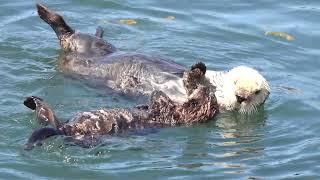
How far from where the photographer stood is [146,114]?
784 cm

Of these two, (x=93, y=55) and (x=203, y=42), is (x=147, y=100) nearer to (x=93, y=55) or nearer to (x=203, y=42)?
(x=93, y=55)

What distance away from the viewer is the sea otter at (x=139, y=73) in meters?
8.45

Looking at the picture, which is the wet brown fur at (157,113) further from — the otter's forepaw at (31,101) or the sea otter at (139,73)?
the sea otter at (139,73)

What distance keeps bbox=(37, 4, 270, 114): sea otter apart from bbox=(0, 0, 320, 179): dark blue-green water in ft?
0.69

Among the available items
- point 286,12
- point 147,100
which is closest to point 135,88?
point 147,100

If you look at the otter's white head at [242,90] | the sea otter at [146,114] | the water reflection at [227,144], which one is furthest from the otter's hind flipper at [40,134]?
the otter's white head at [242,90]

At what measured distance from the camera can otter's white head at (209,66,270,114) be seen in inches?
326

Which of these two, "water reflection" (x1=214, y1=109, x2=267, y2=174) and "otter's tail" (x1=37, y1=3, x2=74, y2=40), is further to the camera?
"otter's tail" (x1=37, y1=3, x2=74, y2=40)

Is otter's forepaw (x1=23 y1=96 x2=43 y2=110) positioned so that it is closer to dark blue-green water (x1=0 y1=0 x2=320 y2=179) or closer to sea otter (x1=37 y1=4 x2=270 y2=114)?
dark blue-green water (x1=0 y1=0 x2=320 y2=179)

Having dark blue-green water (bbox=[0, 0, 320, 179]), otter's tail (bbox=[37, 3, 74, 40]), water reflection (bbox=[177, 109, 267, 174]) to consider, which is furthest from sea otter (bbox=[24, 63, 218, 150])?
otter's tail (bbox=[37, 3, 74, 40])

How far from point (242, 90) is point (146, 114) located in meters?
1.15

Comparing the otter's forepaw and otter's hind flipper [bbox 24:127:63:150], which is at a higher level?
the otter's forepaw

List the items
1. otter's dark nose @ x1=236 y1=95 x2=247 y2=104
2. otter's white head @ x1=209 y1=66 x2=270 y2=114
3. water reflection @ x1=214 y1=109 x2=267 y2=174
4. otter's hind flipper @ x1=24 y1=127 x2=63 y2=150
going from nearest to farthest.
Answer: otter's hind flipper @ x1=24 y1=127 x2=63 y2=150
water reflection @ x1=214 y1=109 x2=267 y2=174
otter's white head @ x1=209 y1=66 x2=270 y2=114
otter's dark nose @ x1=236 y1=95 x2=247 y2=104

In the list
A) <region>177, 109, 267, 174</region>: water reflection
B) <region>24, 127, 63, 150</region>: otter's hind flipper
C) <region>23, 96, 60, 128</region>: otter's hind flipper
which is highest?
<region>23, 96, 60, 128</region>: otter's hind flipper
